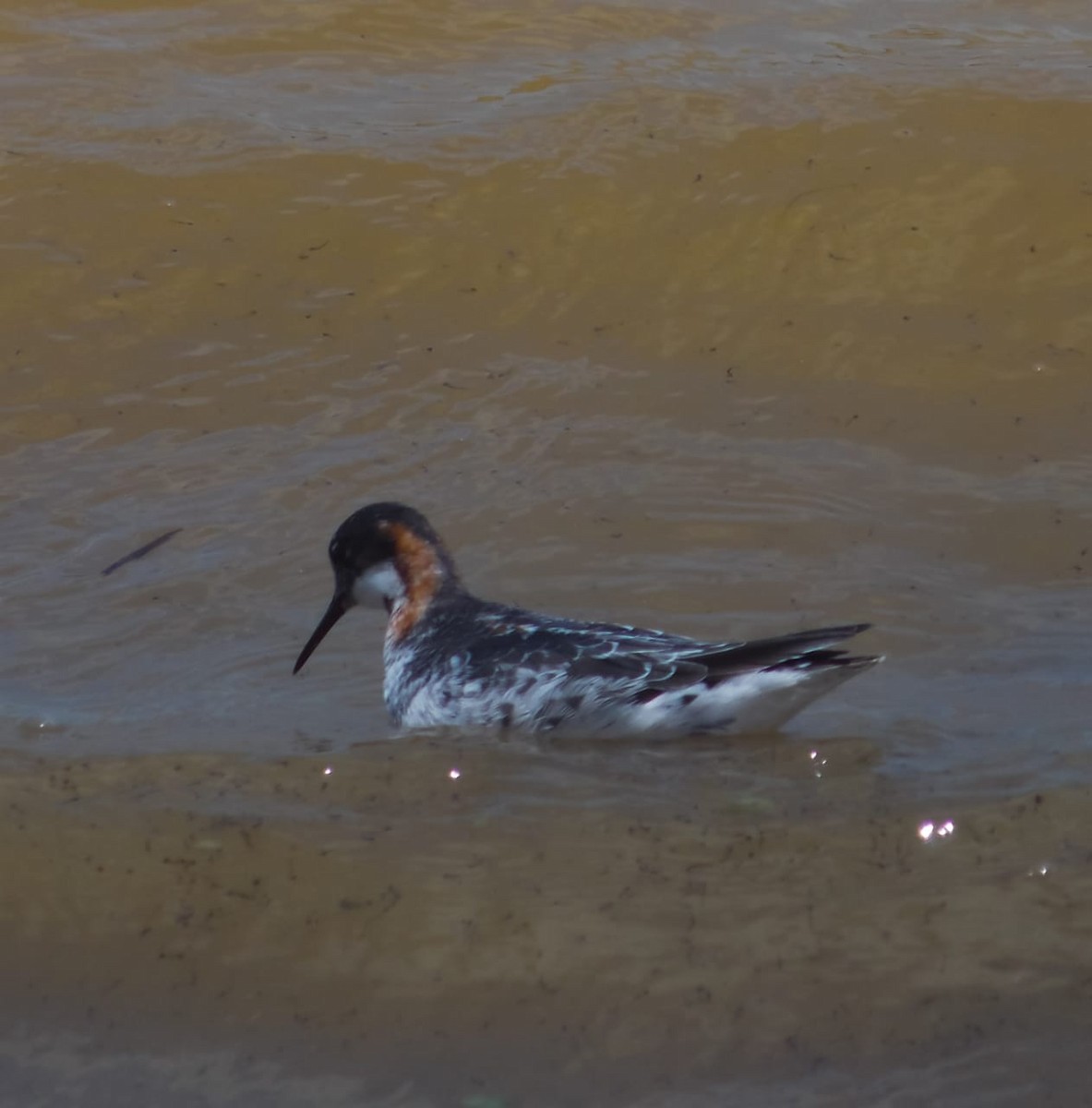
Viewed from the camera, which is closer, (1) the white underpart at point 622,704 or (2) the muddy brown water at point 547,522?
(2) the muddy brown water at point 547,522

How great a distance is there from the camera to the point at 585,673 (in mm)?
6914

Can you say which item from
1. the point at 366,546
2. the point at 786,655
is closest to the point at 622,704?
the point at 786,655

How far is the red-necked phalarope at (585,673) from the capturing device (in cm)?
662

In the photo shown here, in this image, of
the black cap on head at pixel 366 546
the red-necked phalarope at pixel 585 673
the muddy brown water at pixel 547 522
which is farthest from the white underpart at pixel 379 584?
the muddy brown water at pixel 547 522

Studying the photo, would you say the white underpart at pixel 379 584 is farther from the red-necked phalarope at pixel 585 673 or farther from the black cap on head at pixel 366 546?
the red-necked phalarope at pixel 585 673

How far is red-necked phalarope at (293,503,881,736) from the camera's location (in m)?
6.62

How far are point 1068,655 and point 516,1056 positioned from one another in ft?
11.8

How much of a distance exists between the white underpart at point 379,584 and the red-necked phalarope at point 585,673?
0.61ft

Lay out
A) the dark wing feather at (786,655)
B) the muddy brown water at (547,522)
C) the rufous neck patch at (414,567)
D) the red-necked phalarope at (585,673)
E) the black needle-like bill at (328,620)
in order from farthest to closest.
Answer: the rufous neck patch at (414,567) → the black needle-like bill at (328,620) → the red-necked phalarope at (585,673) → the dark wing feather at (786,655) → the muddy brown water at (547,522)

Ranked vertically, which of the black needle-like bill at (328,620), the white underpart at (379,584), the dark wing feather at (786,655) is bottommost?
the black needle-like bill at (328,620)

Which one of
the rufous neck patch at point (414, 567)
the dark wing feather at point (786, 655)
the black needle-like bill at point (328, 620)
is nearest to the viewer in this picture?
the dark wing feather at point (786, 655)

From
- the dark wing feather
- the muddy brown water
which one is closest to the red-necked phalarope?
the dark wing feather

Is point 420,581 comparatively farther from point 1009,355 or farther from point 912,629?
point 1009,355

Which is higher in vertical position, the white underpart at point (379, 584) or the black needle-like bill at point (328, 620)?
the white underpart at point (379, 584)
